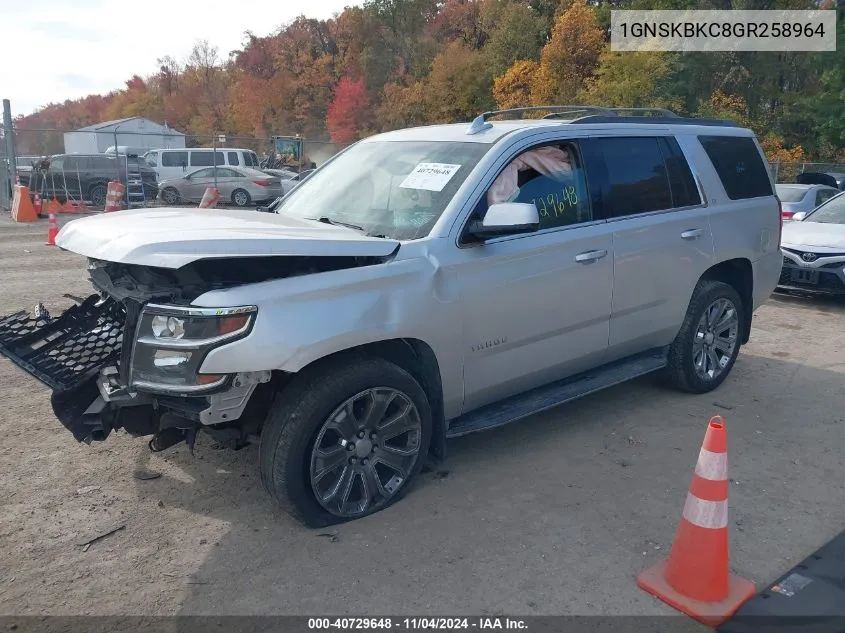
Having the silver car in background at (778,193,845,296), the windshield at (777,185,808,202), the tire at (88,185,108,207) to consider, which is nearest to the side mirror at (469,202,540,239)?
the silver car in background at (778,193,845,296)

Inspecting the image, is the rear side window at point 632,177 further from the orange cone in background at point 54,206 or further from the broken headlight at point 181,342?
the orange cone in background at point 54,206

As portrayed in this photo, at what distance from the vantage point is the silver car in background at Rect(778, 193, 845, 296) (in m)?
8.38

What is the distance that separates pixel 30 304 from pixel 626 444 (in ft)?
21.7

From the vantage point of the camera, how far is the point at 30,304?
7863mm

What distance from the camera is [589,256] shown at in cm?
427

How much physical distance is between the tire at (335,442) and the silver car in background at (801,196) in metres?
11.4

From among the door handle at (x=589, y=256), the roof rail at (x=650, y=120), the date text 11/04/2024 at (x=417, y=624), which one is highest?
the roof rail at (x=650, y=120)

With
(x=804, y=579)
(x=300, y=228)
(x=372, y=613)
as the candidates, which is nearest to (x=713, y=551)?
(x=804, y=579)

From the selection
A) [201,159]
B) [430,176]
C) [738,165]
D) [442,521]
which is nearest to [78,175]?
[201,159]

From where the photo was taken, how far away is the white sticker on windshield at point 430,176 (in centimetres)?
394

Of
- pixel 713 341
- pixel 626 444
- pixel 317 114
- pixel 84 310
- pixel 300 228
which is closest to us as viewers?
pixel 300 228

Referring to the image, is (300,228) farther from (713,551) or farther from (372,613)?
(713,551)

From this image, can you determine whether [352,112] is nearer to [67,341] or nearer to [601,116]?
[601,116]

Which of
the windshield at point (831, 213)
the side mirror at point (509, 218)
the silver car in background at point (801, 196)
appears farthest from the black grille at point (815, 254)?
the side mirror at point (509, 218)
